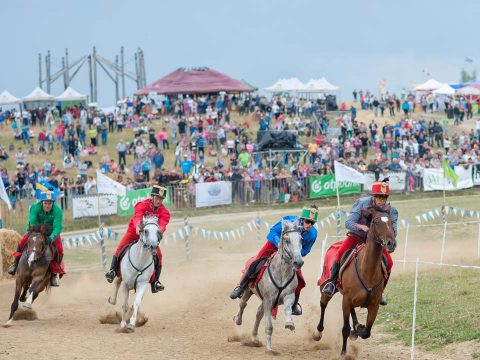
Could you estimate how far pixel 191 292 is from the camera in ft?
74.6

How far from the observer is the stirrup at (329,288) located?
1502cm

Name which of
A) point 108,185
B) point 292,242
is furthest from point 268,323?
point 108,185

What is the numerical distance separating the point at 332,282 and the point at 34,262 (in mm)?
5922

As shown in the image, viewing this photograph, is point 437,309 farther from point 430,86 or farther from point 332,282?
point 430,86

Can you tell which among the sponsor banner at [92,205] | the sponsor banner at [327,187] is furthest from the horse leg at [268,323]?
the sponsor banner at [327,187]

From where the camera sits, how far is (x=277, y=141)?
47.7 metres

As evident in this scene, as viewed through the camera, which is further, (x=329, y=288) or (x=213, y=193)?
(x=213, y=193)

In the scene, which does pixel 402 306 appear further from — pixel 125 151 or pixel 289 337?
pixel 125 151

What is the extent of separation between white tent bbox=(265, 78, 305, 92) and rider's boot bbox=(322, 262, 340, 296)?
49330 mm

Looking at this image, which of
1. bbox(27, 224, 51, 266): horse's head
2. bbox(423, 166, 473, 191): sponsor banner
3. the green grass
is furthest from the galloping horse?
bbox(423, 166, 473, 191): sponsor banner

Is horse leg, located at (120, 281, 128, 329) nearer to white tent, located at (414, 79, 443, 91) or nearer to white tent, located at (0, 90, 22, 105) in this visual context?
white tent, located at (0, 90, 22, 105)

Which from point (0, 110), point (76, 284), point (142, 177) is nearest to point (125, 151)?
point (142, 177)

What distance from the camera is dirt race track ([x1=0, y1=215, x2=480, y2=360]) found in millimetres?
14648

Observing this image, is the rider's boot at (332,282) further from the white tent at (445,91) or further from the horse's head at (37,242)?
the white tent at (445,91)
